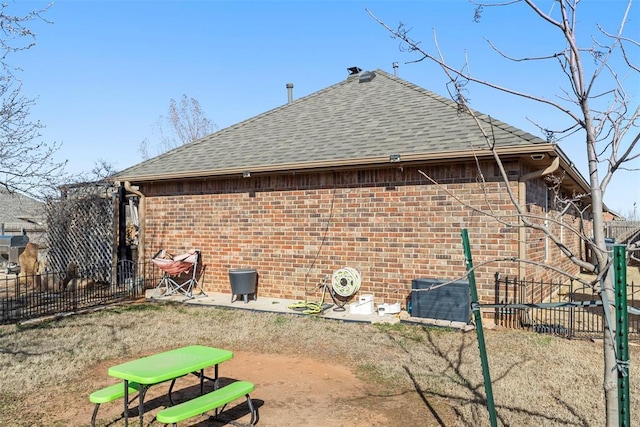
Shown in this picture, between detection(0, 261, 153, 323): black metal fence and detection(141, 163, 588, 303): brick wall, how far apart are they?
1.08 meters

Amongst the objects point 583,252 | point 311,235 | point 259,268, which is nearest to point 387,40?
point 311,235

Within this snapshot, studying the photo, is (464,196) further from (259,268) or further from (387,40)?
(387,40)

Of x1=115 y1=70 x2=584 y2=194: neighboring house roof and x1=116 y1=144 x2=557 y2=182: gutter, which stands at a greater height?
x1=115 y1=70 x2=584 y2=194: neighboring house roof

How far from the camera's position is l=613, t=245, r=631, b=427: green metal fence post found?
2.14 meters

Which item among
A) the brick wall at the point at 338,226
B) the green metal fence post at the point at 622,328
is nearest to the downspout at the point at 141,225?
the brick wall at the point at 338,226

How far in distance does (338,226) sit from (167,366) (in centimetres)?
590

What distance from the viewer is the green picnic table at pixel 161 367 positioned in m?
3.80

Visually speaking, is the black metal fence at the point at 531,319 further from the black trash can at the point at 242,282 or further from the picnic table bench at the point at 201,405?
the picnic table bench at the point at 201,405

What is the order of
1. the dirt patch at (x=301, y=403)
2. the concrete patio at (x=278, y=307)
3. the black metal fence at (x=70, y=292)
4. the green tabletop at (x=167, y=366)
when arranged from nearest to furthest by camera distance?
the green tabletop at (x=167, y=366) < the dirt patch at (x=301, y=403) < the concrete patio at (x=278, y=307) < the black metal fence at (x=70, y=292)

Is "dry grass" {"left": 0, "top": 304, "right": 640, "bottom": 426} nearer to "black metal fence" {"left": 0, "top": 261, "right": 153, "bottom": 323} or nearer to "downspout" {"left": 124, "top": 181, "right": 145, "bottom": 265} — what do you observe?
"black metal fence" {"left": 0, "top": 261, "right": 153, "bottom": 323}

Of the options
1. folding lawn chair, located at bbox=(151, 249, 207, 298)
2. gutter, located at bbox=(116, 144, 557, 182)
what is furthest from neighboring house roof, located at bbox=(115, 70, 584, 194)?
folding lawn chair, located at bbox=(151, 249, 207, 298)

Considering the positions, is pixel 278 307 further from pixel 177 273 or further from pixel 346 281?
pixel 177 273

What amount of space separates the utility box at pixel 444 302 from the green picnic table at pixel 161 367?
432cm

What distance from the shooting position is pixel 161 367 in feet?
13.3
